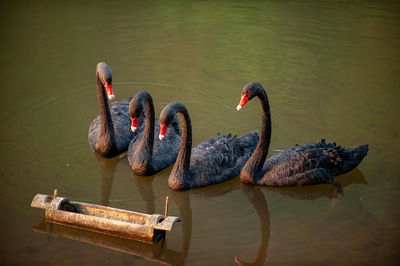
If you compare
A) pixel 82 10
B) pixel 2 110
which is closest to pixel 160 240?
pixel 2 110

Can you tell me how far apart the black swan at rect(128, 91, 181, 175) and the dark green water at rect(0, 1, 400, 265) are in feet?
0.50

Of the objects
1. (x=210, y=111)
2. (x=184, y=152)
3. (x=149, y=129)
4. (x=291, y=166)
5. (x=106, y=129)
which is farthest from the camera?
(x=210, y=111)

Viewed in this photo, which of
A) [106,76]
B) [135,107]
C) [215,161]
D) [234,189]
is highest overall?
[106,76]

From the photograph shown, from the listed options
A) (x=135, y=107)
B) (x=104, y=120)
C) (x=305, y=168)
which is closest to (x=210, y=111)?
(x=104, y=120)

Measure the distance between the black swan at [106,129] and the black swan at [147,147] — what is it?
0.24m

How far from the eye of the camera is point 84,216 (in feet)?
17.5

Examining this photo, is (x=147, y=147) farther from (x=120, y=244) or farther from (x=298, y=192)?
(x=298, y=192)

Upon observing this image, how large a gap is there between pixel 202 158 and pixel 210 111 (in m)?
1.90

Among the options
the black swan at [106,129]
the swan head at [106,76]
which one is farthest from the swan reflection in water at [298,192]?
the swan head at [106,76]

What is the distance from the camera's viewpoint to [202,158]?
6.27 metres

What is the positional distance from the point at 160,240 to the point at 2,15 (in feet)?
27.6

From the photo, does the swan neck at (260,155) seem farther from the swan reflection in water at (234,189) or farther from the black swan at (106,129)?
the black swan at (106,129)

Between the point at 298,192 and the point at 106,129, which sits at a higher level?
the point at 106,129

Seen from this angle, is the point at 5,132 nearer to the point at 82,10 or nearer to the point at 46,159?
the point at 46,159
